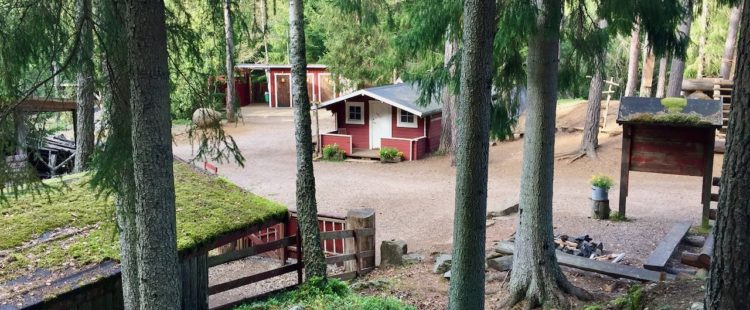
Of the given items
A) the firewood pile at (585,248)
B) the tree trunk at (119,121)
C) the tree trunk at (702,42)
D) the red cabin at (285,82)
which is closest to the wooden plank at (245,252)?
the tree trunk at (119,121)

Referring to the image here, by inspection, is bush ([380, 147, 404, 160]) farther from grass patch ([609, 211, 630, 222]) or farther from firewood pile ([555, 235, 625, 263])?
firewood pile ([555, 235, 625, 263])

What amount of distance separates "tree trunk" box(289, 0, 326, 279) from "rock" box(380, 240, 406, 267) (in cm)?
205

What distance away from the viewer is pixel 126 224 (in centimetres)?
534

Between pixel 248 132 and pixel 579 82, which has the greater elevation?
pixel 579 82

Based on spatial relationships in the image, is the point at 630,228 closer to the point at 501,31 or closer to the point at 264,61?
the point at 501,31

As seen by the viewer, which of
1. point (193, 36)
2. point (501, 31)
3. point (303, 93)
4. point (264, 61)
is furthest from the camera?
point (264, 61)

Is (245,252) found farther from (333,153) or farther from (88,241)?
(333,153)

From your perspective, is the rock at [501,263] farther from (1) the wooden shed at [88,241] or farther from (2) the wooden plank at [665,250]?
(1) the wooden shed at [88,241]

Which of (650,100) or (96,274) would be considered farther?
(650,100)

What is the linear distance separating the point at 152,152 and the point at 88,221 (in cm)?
388

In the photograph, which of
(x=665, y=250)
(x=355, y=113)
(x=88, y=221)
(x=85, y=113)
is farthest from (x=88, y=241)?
(x=355, y=113)

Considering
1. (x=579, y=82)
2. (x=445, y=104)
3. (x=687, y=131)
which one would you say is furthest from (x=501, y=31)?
(x=445, y=104)

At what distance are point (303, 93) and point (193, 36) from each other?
136 inches

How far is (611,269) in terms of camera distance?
8.42 m
